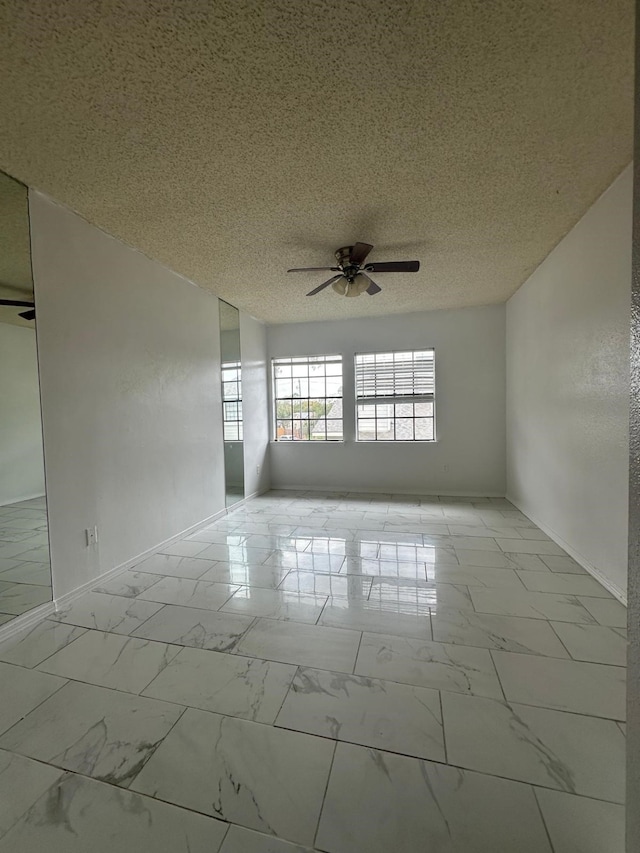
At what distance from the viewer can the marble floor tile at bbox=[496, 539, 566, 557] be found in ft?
10.0

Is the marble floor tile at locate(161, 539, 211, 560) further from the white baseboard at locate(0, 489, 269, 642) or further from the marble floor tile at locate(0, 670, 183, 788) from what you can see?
the marble floor tile at locate(0, 670, 183, 788)

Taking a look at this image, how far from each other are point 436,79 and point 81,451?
3048 millimetres

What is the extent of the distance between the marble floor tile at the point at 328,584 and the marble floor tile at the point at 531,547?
1.46m

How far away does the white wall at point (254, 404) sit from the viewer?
16.9ft

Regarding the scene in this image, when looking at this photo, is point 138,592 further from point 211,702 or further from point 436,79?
point 436,79

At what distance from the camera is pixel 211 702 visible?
1534 mm

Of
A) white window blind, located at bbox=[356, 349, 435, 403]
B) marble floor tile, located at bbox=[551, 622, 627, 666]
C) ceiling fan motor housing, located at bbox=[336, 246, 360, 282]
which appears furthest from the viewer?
white window blind, located at bbox=[356, 349, 435, 403]

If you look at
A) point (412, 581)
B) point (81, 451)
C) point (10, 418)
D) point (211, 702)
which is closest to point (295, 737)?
point (211, 702)

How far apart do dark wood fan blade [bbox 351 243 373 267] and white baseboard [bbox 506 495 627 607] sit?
9.94 feet

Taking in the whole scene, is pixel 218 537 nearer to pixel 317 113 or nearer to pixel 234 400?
pixel 234 400

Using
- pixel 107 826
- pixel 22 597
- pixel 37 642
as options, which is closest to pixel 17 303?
pixel 22 597

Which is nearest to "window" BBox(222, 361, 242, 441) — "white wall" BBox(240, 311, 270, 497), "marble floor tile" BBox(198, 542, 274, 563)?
"white wall" BBox(240, 311, 270, 497)

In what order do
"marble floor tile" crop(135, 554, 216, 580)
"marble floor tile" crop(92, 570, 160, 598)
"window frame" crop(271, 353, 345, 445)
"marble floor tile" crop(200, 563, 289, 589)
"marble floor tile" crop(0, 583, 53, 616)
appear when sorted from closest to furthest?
"marble floor tile" crop(0, 583, 53, 616)
"marble floor tile" crop(92, 570, 160, 598)
"marble floor tile" crop(200, 563, 289, 589)
"marble floor tile" crop(135, 554, 216, 580)
"window frame" crop(271, 353, 345, 445)

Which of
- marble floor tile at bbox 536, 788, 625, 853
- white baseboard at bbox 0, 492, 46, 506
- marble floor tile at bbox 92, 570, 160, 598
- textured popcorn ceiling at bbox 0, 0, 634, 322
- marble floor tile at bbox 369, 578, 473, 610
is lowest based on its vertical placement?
marble floor tile at bbox 369, 578, 473, 610
